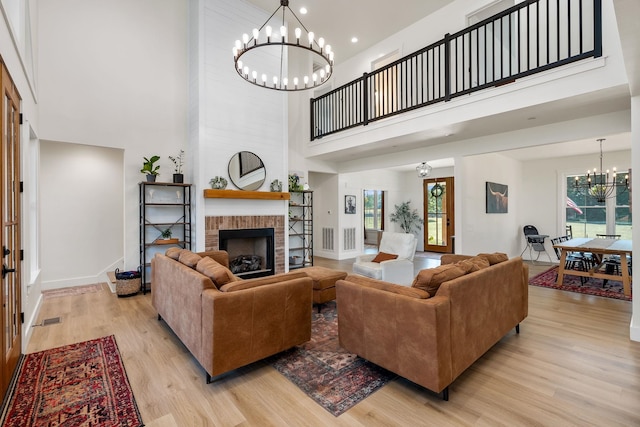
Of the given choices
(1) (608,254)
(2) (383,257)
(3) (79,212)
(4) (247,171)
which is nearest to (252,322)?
(2) (383,257)

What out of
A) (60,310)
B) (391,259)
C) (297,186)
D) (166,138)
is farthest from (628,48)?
(60,310)

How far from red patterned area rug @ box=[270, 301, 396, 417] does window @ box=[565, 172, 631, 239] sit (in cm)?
803

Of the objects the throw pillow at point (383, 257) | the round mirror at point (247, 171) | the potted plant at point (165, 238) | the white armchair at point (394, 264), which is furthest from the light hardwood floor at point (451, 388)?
the round mirror at point (247, 171)

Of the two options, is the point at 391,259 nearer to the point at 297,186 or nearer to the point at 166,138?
the point at 297,186

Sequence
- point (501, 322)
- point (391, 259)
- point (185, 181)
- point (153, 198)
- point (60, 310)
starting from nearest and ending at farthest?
point (501, 322)
point (60, 310)
point (391, 259)
point (153, 198)
point (185, 181)

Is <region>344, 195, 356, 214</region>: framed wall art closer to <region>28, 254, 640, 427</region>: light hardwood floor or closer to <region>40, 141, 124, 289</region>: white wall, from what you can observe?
<region>40, 141, 124, 289</region>: white wall

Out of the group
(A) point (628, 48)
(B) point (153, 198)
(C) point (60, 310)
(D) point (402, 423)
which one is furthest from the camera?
(B) point (153, 198)

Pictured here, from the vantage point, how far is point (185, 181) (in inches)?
223

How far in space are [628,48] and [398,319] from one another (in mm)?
2433

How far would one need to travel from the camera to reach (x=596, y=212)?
7.59 metres

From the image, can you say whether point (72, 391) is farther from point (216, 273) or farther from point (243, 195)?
point (243, 195)

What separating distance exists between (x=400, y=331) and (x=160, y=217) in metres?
4.68

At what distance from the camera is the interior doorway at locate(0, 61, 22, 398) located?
220cm

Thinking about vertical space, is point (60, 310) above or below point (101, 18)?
below
